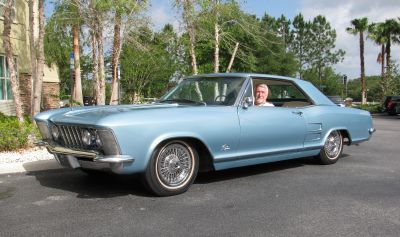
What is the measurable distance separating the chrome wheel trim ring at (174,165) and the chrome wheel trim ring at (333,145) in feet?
9.60

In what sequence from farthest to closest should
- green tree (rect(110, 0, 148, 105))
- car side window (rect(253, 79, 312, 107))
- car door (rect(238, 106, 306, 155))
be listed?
green tree (rect(110, 0, 148, 105)) < car side window (rect(253, 79, 312, 107)) < car door (rect(238, 106, 306, 155))

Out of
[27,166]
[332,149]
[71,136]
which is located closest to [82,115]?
[71,136]

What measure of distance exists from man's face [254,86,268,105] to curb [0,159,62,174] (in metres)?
3.15

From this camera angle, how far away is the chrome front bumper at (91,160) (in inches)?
184

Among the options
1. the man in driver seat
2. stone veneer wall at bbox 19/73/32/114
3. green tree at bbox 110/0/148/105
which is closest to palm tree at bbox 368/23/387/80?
stone veneer wall at bbox 19/73/32/114

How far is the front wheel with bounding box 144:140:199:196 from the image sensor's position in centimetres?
503

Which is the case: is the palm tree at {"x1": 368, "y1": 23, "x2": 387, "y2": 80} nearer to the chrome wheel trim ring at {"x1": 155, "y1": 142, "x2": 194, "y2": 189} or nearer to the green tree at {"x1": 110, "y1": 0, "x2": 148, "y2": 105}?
the green tree at {"x1": 110, "y1": 0, "x2": 148, "y2": 105}

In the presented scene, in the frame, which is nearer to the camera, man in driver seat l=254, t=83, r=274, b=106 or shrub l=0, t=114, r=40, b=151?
man in driver seat l=254, t=83, r=274, b=106

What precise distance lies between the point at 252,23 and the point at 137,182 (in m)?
11.8

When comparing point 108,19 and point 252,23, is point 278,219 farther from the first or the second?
point 252,23

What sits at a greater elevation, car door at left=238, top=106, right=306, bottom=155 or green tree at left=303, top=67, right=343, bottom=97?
green tree at left=303, top=67, right=343, bottom=97

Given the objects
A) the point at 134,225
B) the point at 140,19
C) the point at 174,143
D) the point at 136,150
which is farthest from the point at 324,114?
the point at 140,19

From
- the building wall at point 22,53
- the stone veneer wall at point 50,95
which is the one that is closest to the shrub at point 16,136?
the building wall at point 22,53

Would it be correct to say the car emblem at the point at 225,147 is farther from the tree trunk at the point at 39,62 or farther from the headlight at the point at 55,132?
the tree trunk at the point at 39,62
